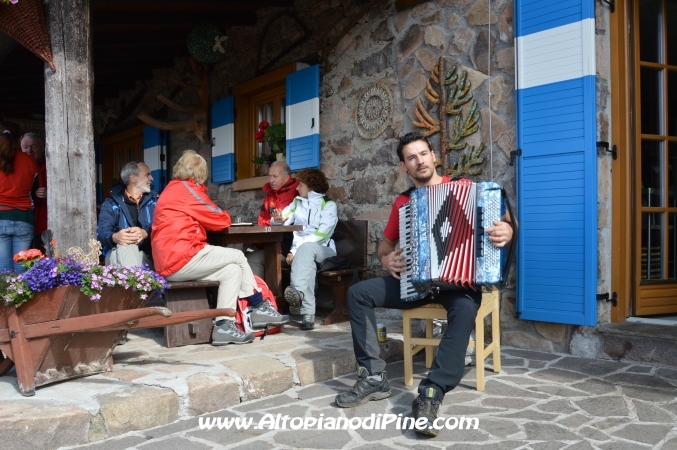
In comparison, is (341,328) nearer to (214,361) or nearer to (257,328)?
(257,328)

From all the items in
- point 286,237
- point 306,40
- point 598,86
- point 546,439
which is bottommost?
point 546,439

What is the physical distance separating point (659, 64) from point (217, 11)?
4.32 m

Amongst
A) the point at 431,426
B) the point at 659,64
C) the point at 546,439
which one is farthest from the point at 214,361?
the point at 659,64

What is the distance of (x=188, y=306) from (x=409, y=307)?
1.65 metres

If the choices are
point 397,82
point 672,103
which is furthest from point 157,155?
point 672,103

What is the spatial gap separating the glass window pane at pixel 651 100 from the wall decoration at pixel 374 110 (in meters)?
1.98

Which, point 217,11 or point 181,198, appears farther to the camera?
point 217,11

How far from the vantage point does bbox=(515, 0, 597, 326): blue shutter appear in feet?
13.4

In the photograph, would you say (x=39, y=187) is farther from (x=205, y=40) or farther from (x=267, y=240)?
(x=205, y=40)

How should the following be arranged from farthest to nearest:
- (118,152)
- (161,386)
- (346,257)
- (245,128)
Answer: (118,152) → (245,128) → (346,257) → (161,386)

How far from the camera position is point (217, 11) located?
6.64 metres

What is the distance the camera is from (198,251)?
13.9 ft

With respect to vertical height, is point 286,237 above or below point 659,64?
below

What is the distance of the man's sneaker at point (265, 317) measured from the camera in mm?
4430
